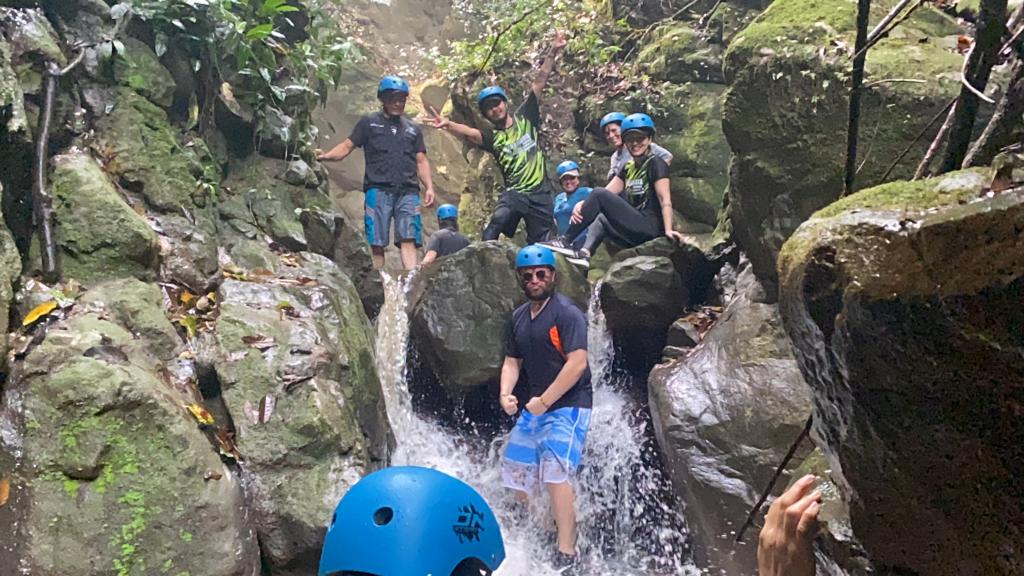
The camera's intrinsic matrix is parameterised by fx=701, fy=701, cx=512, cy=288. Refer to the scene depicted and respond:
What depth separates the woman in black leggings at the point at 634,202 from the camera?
8.26 metres

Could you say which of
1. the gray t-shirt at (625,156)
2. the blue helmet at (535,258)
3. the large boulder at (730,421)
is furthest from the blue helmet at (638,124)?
the blue helmet at (535,258)

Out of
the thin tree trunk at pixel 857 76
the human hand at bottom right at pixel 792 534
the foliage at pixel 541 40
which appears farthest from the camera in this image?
the foliage at pixel 541 40

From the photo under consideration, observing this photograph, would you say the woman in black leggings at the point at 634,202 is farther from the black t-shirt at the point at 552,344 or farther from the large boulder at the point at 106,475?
the large boulder at the point at 106,475

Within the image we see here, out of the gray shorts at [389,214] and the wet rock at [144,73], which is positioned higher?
the wet rock at [144,73]

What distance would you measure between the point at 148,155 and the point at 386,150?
2772mm

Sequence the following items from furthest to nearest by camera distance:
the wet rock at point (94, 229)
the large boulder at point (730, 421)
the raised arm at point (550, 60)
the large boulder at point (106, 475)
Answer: the raised arm at point (550, 60) → the large boulder at point (730, 421) → the wet rock at point (94, 229) → the large boulder at point (106, 475)

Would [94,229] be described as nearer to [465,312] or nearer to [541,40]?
[465,312]

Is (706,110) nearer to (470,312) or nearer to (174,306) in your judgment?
(470,312)

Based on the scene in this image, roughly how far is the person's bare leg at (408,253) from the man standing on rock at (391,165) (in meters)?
0.01

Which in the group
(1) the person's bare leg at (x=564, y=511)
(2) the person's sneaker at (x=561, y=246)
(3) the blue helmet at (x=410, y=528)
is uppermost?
(3) the blue helmet at (x=410, y=528)

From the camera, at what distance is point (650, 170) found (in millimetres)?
8320

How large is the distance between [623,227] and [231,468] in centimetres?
548

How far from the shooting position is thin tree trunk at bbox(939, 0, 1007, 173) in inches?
73.3

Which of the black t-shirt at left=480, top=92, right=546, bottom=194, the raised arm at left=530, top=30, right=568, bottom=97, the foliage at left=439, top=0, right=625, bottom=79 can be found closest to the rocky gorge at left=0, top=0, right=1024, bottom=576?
the black t-shirt at left=480, top=92, right=546, bottom=194
